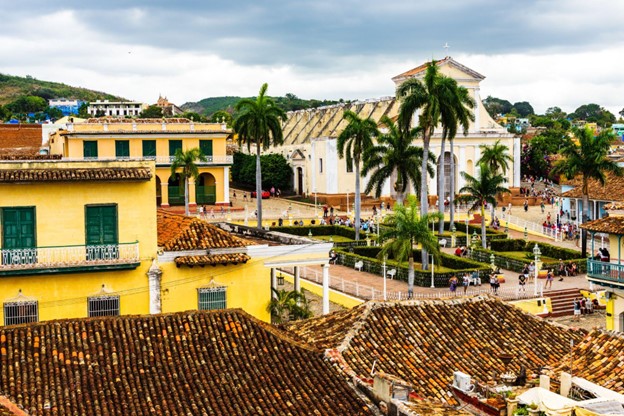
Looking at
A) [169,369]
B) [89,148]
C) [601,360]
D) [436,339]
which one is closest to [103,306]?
[169,369]

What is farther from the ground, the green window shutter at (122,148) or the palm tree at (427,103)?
the palm tree at (427,103)

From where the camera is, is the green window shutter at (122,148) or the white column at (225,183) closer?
the green window shutter at (122,148)

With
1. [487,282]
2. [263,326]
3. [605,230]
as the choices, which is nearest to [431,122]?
[487,282]

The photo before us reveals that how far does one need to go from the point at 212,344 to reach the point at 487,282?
78.1ft

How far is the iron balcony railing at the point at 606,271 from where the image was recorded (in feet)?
81.8

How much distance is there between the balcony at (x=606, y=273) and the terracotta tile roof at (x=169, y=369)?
1210 cm

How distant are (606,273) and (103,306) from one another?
1392 centimetres

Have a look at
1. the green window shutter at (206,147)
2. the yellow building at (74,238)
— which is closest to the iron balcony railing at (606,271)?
the yellow building at (74,238)

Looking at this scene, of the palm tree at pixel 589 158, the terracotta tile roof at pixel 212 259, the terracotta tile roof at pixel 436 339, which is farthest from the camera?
the palm tree at pixel 589 158

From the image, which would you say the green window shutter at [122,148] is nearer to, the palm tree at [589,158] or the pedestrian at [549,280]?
the palm tree at [589,158]

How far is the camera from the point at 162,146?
62406mm

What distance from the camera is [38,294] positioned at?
886 inches

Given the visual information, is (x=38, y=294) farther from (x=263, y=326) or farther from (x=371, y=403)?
(x=371, y=403)

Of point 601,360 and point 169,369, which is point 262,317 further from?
point 601,360
